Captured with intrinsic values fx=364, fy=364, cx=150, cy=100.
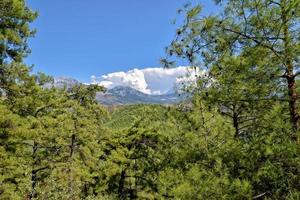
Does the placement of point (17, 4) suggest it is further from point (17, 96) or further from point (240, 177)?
point (240, 177)

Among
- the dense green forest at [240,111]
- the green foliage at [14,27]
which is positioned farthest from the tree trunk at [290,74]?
the green foliage at [14,27]

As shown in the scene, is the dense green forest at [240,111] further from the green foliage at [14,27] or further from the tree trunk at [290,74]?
the green foliage at [14,27]

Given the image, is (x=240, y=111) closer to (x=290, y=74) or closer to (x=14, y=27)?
(x=290, y=74)

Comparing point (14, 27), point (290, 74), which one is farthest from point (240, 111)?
point (14, 27)

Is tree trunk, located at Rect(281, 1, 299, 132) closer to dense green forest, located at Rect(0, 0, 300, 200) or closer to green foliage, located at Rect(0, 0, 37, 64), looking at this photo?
dense green forest, located at Rect(0, 0, 300, 200)

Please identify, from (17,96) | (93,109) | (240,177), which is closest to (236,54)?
(240,177)

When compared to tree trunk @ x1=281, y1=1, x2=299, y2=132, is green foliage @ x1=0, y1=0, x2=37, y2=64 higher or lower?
higher

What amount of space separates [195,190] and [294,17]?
3726 millimetres

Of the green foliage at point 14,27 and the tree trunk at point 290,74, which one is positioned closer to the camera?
the tree trunk at point 290,74

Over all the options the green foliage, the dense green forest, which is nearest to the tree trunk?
the dense green forest

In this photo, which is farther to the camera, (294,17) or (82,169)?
(82,169)

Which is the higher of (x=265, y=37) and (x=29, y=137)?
(x=265, y=37)

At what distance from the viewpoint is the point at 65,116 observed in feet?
89.4

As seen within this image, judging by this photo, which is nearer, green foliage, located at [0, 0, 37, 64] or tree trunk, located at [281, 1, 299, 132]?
tree trunk, located at [281, 1, 299, 132]
